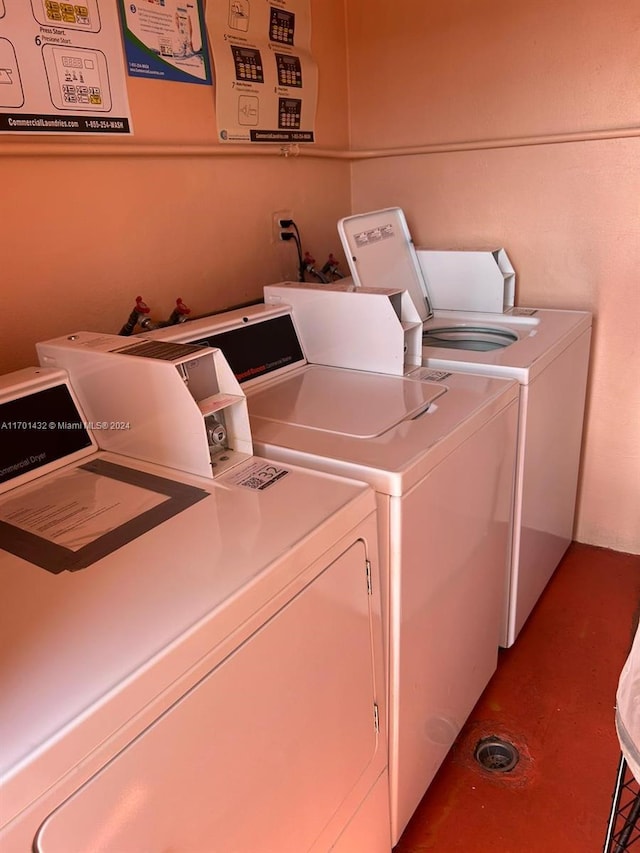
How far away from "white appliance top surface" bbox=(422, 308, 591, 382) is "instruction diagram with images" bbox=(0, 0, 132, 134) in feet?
3.56

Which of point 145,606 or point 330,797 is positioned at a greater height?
point 145,606

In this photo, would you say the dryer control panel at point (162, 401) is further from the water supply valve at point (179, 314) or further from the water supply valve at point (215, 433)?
the water supply valve at point (179, 314)

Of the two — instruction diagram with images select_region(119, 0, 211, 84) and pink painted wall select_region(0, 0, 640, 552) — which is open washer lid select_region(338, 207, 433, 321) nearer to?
pink painted wall select_region(0, 0, 640, 552)

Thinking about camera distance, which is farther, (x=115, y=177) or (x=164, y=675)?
(x=115, y=177)

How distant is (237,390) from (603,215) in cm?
166

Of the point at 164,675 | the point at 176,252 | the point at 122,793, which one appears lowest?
the point at 122,793

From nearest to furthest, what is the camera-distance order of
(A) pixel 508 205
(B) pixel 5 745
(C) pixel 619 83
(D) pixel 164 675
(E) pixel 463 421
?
(B) pixel 5 745 < (D) pixel 164 675 < (E) pixel 463 421 < (C) pixel 619 83 < (A) pixel 508 205

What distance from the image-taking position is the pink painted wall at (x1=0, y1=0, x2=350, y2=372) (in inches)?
59.5

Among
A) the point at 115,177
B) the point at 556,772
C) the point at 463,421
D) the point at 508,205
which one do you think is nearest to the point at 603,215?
the point at 508,205

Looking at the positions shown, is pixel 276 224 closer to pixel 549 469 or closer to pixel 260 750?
pixel 549 469

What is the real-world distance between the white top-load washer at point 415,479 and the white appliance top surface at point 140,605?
146 mm

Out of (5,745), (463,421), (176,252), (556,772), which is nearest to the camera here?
(5,745)

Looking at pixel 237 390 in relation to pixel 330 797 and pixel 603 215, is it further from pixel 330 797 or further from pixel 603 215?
pixel 603 215

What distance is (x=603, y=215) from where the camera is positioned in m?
2.21
